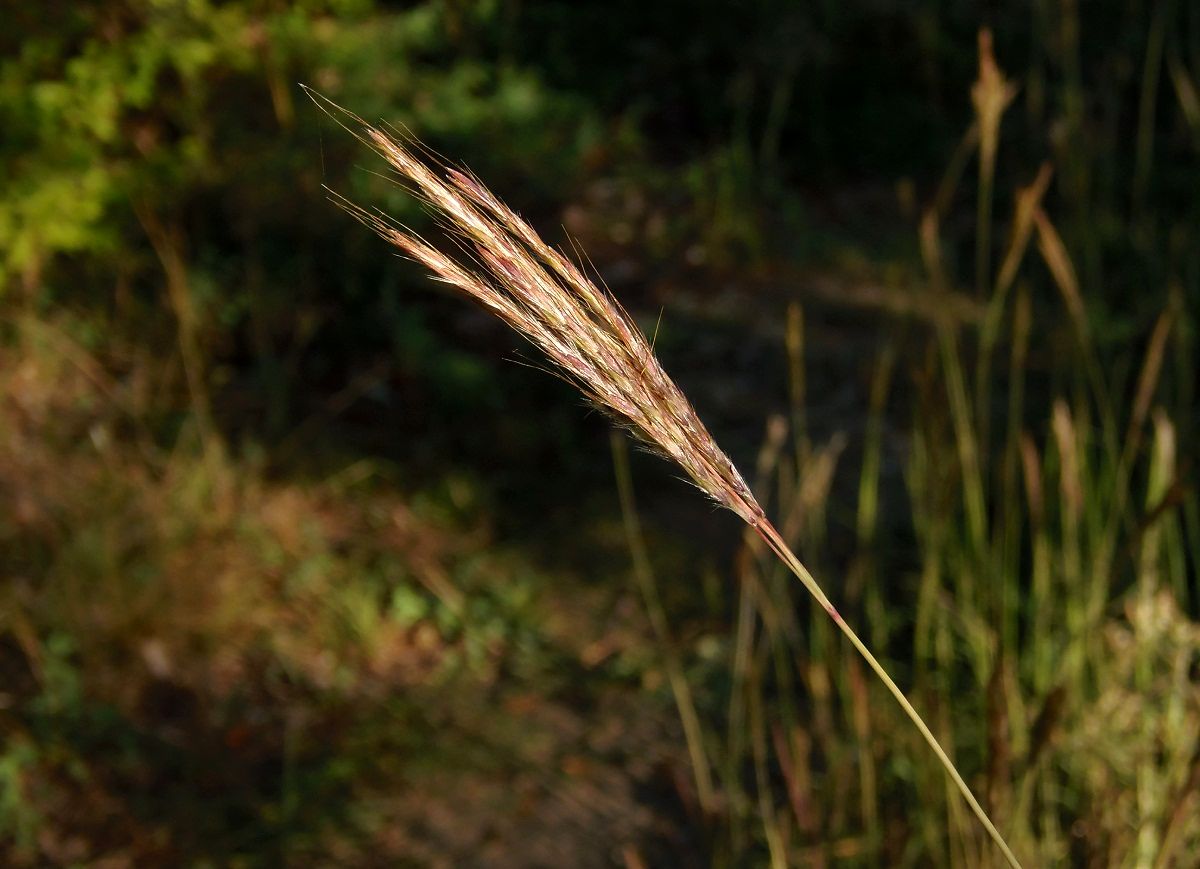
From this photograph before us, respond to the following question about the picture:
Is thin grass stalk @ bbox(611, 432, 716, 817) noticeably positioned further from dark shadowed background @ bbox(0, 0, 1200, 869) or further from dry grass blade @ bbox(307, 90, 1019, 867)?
dry grass blade @ bbox(307, 90, 1019, 867)

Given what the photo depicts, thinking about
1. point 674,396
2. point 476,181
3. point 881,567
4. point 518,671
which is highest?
point 476,181

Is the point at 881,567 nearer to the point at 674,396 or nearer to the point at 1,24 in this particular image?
the point at 674,396

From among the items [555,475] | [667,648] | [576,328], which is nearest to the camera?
[576,328]

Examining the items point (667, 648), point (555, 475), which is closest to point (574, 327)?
point (667, 648)

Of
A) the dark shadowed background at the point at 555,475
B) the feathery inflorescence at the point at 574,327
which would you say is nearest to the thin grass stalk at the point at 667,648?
the dark shadowed background at the point at 555,475

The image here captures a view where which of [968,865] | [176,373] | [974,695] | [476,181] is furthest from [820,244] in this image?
[476,181]

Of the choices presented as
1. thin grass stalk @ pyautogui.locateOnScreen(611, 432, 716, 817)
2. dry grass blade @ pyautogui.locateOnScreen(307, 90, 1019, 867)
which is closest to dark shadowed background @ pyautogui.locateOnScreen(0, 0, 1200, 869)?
thin grass stalk @ pyautogui.locateOnScreen(611, 432, 716, 817)

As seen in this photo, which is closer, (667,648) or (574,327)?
(574,327)

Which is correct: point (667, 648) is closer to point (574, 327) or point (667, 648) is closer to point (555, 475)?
point (574, 327)
